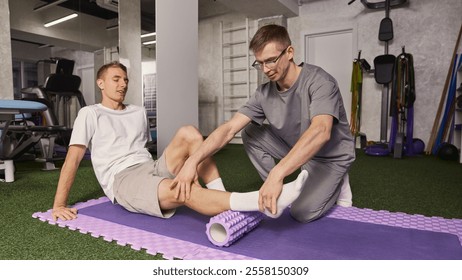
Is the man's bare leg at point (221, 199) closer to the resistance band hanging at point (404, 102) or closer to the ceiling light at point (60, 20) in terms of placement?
the resistance band hanging at point (404, 102)

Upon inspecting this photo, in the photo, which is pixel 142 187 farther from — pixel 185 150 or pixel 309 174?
pixel 309 174

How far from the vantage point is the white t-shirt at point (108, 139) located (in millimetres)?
1744

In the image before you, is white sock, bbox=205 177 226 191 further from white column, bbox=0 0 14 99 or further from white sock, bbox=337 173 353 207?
white column, bbox=0 0 14 99

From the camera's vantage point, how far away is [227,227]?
51.1 inches

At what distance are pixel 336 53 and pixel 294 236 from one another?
5201 millimetres

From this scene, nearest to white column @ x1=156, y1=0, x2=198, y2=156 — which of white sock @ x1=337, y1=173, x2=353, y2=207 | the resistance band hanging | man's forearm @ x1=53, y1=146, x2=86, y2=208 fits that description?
man's forearm @ x1=53, y1=146, x2=86, y2=208

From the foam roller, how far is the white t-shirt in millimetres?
657

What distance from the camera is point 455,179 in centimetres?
294

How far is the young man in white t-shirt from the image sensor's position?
1585 millimetres

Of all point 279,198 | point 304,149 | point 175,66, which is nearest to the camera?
point 279,198

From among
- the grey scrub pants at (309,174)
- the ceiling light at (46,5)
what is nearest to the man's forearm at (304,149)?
the grey scrub pants at (309,174)

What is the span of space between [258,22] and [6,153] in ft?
16.6

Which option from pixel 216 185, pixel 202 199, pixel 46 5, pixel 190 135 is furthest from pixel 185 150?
pixel 46 5

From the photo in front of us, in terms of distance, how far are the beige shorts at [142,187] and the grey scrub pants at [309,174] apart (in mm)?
599
